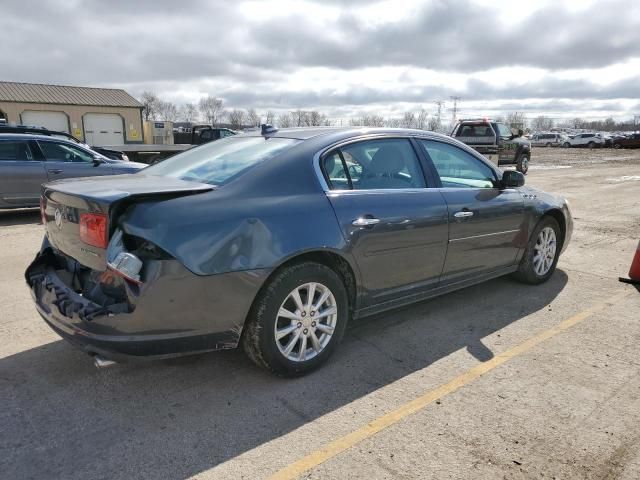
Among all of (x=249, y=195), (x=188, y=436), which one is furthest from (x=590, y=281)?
(x=188, y=436)

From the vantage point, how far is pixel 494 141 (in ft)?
62.4

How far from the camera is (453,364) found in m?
3.55

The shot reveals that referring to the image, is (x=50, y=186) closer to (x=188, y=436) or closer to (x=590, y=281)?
(x=188, y=436)

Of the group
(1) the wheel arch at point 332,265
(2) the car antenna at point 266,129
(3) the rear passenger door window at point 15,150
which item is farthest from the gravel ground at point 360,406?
(3) the rear passenger door window at point 15,150

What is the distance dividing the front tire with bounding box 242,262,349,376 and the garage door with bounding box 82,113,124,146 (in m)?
46.5

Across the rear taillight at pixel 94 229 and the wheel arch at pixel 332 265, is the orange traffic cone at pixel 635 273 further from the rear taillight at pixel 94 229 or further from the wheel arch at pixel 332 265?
the rear taillight at pixel 94 229

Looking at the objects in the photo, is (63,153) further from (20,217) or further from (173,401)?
(173,401)

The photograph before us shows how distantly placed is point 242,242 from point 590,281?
4.31 metres

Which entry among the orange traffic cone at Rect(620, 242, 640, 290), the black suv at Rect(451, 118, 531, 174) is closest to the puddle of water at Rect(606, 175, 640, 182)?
the black suv at Rect(451, 118, 531, 174)

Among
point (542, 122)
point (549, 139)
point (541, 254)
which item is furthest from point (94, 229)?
point (542, 122)

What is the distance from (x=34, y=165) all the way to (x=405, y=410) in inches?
348

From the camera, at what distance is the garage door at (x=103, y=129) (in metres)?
45.2

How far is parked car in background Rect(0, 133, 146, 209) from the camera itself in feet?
29.6

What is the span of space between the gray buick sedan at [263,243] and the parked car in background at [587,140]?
5208 cm
